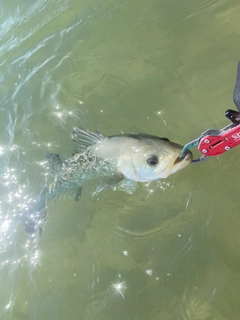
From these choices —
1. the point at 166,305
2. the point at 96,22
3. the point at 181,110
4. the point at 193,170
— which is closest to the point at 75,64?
the point at 96,22

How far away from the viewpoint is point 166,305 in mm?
3604

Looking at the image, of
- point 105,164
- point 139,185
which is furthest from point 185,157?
point 139,185

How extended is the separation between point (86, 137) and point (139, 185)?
0.91 m

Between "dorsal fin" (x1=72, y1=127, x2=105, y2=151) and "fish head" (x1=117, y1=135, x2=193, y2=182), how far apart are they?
37 cm

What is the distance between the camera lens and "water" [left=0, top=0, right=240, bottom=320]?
12.2 ft

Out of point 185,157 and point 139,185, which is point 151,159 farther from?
point 139,185

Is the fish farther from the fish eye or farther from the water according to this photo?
the water

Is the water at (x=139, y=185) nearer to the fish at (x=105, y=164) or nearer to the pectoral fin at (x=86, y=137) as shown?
the fish at (x=105, y=164)

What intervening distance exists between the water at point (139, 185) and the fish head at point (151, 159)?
682 mm

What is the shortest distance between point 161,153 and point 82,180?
4.23 ft

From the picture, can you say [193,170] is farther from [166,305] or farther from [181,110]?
[166,305]

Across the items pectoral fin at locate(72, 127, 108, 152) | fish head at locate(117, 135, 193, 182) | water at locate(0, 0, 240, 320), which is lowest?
water at locate(0, 0, 240, 320)

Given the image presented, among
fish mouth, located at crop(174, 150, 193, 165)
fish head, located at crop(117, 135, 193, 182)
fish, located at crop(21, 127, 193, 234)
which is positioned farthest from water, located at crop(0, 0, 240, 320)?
fish mouth, located at crop(174, 150, 193, 165)

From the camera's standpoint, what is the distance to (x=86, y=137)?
13.0 ft
